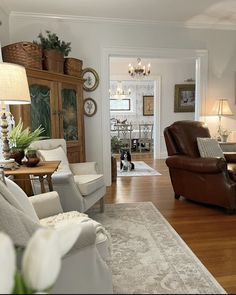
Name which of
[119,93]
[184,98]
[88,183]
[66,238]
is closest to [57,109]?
[88,183]

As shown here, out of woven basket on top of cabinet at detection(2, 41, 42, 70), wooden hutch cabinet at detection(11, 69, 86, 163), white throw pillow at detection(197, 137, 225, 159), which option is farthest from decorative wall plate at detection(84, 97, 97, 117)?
white throw pillow at detection(197, 137, 225, 159)

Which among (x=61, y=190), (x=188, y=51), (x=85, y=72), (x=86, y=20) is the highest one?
(x=86, y=20)

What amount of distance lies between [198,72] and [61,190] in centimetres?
337

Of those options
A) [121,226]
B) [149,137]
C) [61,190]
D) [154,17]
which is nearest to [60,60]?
[154,17]

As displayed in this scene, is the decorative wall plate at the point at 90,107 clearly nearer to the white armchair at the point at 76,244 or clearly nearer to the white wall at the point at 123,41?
the white wall at the point at 123,41

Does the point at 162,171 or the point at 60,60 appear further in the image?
the point at 162,171

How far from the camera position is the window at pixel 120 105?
964cm

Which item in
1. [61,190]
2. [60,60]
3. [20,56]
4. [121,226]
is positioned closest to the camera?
[61,190]

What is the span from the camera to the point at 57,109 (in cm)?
361

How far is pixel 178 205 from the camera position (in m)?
3.38

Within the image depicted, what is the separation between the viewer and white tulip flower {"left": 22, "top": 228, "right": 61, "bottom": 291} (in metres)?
0.45

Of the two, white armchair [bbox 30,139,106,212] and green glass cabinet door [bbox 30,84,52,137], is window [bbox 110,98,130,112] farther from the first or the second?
white armchair [bbox 30,139,106,212]

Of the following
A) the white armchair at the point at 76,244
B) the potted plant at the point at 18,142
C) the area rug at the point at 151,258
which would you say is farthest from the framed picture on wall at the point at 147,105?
the white armchair at the point at 76,244

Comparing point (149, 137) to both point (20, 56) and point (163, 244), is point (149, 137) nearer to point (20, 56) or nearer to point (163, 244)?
point (20, 56)
